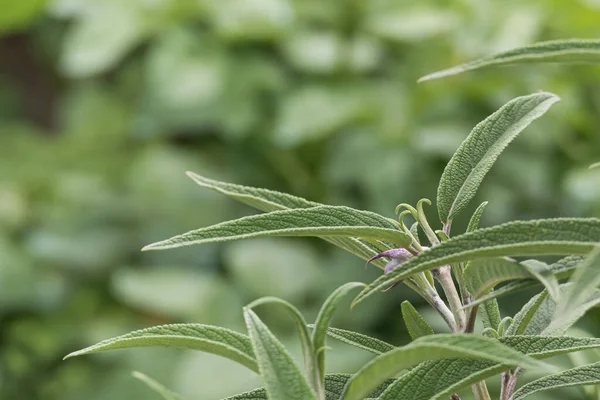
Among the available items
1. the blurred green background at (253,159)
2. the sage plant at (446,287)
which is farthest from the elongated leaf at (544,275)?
the blurred green background at (253,159)

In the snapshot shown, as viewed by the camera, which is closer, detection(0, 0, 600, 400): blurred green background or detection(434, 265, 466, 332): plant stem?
detection(434, 265, 466, 332): plant stem

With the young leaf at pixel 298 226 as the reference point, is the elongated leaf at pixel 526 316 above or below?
below

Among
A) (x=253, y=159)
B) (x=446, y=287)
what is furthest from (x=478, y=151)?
(x=253, y=159)

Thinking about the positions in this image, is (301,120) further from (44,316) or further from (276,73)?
(44,316)

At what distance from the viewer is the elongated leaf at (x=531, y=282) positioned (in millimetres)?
228

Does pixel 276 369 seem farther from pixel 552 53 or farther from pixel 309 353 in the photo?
pixel 552 53

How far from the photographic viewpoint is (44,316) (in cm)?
143

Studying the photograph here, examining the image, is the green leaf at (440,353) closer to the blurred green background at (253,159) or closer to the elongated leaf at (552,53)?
the elongated leaf at (552,53)

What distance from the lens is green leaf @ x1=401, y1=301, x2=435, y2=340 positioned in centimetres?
28

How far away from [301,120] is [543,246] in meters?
1.14

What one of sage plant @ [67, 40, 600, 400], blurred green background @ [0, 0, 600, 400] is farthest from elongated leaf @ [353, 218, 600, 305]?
blurred green background @ [0, 0, 600, 400]

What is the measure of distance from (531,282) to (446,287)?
5 centimetres

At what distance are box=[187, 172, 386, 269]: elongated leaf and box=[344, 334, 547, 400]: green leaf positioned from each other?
57 millimetres

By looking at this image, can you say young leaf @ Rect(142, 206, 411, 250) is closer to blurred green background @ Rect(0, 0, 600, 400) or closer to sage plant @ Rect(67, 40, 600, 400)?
sage plant @ Rect(67, 40, 600, 400)
